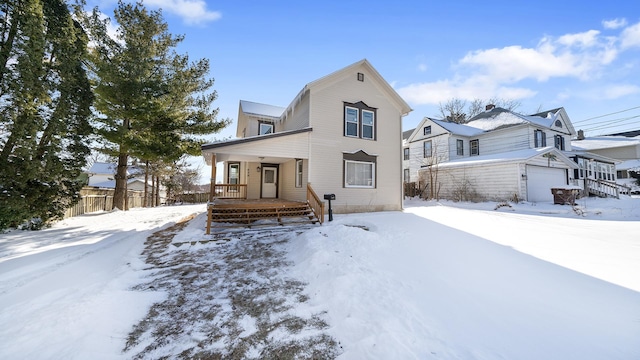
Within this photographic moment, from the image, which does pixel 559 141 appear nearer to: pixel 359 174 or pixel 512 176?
pixel 512 176

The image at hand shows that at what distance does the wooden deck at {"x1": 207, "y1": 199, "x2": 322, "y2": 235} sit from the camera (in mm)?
9156

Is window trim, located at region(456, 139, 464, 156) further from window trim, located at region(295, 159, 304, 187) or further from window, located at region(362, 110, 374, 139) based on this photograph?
Answer: window trim, located at region(295, 159, 304, 187)

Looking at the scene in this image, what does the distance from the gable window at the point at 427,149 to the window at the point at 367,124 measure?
44.8 feet

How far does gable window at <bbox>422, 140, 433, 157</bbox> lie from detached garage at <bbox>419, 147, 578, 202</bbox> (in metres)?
4.88

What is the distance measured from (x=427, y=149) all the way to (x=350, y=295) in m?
23.8

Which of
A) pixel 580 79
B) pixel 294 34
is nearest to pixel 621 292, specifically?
pixel 294 34

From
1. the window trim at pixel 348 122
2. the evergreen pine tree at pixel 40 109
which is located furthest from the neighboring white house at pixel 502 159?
Answer: the evergreen pine tree at pixel 40 109

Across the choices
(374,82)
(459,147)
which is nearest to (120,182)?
(374,82)

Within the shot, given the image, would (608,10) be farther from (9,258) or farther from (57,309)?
(9,258)

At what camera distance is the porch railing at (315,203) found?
31.9 feet

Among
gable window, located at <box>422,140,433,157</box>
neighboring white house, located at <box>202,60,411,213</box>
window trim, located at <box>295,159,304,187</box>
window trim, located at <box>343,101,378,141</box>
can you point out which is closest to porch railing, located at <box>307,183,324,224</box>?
neighboring white house, located at <box>202,60,411,213</box>

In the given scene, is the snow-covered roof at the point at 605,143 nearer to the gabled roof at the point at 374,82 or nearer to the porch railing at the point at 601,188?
the porch railing at the point at 601,188

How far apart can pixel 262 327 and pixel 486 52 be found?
18045 mm

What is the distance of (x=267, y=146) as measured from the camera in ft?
34.2
